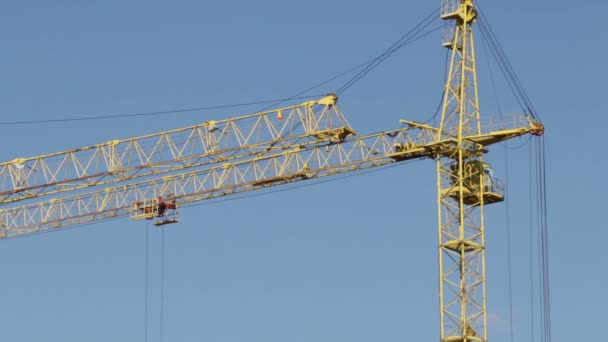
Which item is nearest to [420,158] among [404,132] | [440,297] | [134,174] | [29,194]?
[404,132]

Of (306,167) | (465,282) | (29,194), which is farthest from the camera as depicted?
(29,194)

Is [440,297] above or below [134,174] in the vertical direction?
below

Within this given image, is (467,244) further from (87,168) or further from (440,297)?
(87,168)

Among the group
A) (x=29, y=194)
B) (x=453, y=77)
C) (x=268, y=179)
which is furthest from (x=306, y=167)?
(x=29, y=194)

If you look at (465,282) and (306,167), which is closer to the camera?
(465,282)

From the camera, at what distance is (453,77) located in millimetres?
132625

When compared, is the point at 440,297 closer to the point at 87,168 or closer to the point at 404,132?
the point at 404,132

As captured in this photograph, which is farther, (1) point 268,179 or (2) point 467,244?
(1) point 268,179

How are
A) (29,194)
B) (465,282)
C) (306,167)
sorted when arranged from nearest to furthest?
(465,282)
(306,167)
(29,194)

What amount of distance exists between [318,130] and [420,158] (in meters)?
7.12

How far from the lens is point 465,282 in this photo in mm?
127438

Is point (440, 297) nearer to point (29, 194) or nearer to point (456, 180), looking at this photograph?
point (456, 180)

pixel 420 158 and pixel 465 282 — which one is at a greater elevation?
pixel 420 158

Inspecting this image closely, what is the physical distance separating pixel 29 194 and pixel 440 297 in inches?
1410
